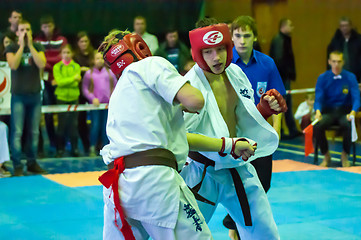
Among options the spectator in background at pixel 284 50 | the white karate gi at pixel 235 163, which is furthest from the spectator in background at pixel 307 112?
the white karate gi at pixel 235 163

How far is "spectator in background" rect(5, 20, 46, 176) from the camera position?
327 inches

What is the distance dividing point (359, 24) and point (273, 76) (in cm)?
959

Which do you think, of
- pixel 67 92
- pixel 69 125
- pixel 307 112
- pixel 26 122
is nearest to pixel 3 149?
pixel 26 122

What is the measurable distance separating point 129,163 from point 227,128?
0.96 meters

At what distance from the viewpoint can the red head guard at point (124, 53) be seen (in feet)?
9.45

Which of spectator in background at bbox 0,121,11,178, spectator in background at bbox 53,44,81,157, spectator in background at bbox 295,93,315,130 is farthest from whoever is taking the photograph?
spectator in background at bbox 295,93,315,130

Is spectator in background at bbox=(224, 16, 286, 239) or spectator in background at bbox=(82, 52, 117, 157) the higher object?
spectator in background at bbox=(224, 16, 286, 239)

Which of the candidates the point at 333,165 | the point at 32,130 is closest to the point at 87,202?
the point at 32,130

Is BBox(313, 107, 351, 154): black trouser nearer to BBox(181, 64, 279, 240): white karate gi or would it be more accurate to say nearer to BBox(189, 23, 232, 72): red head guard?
BBox(181, 64, 279, 240): white karate gi

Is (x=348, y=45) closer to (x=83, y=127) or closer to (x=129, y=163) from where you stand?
(x=83, y=127)

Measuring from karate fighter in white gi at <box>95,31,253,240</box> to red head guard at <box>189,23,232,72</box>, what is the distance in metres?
0.75

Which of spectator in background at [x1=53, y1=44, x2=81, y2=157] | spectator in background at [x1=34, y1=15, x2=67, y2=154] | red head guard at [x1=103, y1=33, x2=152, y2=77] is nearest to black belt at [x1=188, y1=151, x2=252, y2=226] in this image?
red head guard at [x1=103, y1=33, x2=152, y2=77]

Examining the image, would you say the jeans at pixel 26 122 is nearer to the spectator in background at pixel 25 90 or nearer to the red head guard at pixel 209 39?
the spectator in background at pixel 25 90

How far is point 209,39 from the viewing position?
11.5 feet
